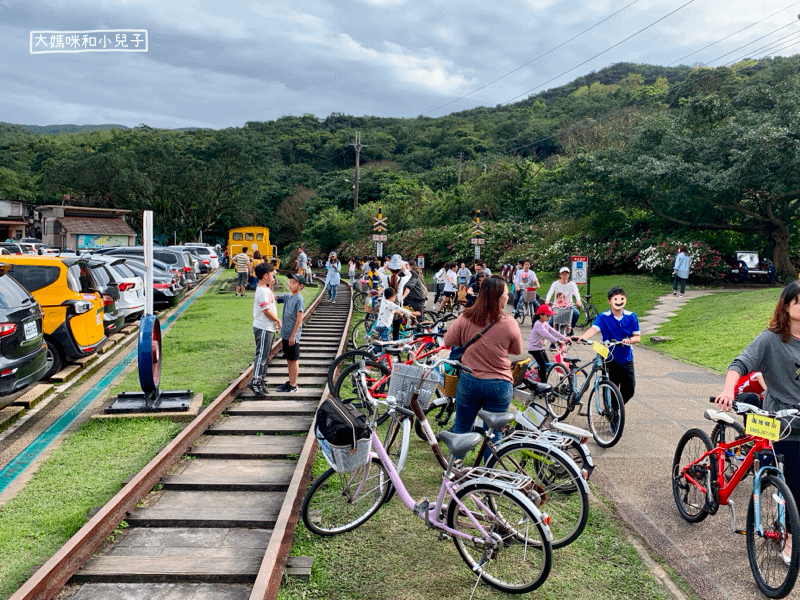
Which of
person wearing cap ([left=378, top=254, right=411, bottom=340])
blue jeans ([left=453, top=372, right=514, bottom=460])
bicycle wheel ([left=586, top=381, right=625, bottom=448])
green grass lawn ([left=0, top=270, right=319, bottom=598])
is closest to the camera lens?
green grass lawn ([left=0, top=270, right=319, bottom=598])

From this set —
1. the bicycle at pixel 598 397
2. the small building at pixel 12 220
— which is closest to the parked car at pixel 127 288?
the bicycle at pixel 598 397

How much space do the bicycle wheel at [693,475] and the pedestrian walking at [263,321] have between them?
16.8 ft

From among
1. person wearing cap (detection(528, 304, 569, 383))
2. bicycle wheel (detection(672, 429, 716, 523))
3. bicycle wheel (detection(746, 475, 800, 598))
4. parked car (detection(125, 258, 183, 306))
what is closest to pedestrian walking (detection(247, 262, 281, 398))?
person wearing cap (detection(528, 304, 569, 383))

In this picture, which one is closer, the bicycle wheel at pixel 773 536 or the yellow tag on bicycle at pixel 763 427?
the bicycle wheel at pixel 773 536

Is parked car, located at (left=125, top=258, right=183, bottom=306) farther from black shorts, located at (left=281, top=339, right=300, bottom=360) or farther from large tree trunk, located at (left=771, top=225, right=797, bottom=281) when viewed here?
large tree trunk, located at (left=771, top=225, right=797, bottom=281)

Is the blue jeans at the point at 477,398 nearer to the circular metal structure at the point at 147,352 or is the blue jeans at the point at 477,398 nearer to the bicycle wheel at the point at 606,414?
the bicycle wheel at the point at 606,414

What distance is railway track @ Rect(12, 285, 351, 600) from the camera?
404 cm

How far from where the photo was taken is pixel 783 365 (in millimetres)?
4219

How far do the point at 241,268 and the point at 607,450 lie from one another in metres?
18.2

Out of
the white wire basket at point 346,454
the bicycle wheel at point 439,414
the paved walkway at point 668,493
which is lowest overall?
the paved walkway at point 668,493

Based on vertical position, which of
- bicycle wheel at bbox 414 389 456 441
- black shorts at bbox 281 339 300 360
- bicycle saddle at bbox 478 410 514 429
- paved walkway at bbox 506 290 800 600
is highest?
bicycle saddle at bbox 478 410 514 429

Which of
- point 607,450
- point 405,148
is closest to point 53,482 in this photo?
point 607,450

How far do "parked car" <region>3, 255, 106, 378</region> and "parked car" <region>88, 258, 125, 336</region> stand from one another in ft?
4.19

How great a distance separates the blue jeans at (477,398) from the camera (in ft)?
16.1
